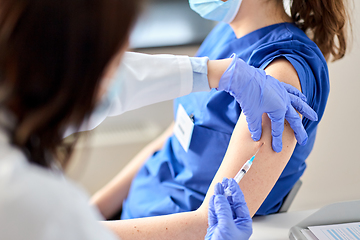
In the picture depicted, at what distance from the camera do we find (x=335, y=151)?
5.08ft

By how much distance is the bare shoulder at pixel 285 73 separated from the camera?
0.88 meters

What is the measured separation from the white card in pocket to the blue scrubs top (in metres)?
0.02

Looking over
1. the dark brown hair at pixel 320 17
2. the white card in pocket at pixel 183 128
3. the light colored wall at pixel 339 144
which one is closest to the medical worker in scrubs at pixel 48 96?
the white card in pocket at pixel 183 128

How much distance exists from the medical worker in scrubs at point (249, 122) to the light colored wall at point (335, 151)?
288 mm

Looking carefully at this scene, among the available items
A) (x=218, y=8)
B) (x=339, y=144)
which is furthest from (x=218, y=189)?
(x=339, y=144)

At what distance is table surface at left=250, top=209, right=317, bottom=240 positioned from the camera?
3.16ft

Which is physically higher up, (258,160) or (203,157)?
(258,160)

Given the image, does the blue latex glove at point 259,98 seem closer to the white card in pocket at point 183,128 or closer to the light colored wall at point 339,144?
the white card in pocket at point 183,128

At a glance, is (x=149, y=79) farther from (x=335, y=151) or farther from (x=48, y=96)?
(x=335, y=151)

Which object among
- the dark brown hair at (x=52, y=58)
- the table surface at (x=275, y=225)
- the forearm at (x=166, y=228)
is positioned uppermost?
the dark brown hair at (x=52, y=58)

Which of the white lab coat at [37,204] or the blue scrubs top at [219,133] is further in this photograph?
the blue scrubs top at [219,133]

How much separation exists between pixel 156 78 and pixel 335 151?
108 cm

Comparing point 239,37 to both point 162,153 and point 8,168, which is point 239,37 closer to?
point 162,153

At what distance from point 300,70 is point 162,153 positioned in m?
0.58
